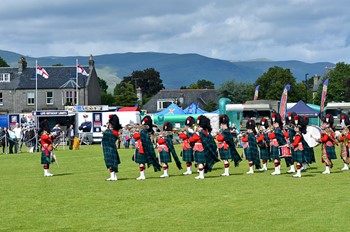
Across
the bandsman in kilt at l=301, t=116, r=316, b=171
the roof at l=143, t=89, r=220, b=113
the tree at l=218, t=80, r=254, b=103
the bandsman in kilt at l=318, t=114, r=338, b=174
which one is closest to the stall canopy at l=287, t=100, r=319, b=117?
the bandsman in kilt at l=301, t=116, r=316, b=171

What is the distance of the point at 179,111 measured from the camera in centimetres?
6662

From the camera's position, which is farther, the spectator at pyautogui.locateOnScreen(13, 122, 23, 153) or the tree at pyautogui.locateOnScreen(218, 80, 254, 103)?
the tree at pyautogui.locateOnScreen(218, 80, 254, 103)

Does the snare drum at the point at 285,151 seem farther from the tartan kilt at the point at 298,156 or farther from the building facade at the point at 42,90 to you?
the building facade at the point at 42,90

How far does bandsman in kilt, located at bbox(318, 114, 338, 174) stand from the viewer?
997 inches

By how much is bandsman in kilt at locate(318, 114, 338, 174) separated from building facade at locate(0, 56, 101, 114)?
7126 cm

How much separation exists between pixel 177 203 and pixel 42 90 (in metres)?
81.0

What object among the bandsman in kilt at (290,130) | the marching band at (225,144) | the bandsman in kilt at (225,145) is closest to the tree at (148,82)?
the marching band at (225,144)

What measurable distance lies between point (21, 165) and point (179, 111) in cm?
3304

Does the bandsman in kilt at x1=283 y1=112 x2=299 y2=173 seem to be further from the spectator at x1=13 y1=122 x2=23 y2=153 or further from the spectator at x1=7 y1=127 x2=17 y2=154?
the spectator at x1=13 y1=122 x2=23 y2=153

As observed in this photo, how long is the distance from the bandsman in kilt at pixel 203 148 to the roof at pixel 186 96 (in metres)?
112

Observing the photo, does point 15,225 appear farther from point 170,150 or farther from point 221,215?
point 170,150

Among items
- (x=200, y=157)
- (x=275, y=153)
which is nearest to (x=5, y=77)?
(x=275, y=153)

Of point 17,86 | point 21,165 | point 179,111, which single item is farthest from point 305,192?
point 17,86

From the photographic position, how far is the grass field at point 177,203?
14055 millimetres
